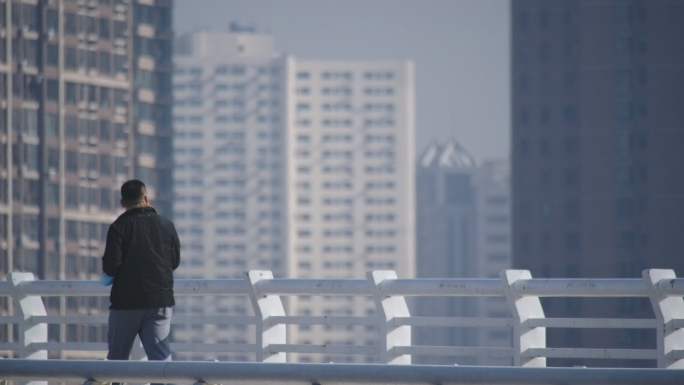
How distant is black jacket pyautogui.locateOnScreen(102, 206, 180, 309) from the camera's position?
9.31 m

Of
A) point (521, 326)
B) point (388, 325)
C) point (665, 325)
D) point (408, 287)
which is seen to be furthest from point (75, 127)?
point (665, 325)

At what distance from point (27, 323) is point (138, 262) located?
3607 millimetres

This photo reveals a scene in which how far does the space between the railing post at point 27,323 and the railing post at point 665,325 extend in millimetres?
5896

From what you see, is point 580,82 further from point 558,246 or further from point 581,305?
point 581,305

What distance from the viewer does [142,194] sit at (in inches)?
375

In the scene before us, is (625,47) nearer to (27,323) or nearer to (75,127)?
(75,127)

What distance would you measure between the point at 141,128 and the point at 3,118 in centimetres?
1906

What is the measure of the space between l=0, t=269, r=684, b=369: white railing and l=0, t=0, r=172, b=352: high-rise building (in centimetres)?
9561

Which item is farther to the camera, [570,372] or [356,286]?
[356,286]

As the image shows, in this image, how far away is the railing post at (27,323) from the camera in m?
12.5

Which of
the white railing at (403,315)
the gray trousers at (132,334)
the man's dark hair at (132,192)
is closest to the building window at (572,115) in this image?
the white railing at (403,315)

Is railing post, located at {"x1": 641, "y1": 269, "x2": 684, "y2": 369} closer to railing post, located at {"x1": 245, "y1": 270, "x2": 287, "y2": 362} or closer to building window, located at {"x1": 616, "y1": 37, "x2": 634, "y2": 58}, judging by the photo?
railing post, located at {"x1": 245, "y1": 270, "x2": 287, "y2": 362}

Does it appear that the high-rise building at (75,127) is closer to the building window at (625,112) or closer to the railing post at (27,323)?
the building window at (625,112)

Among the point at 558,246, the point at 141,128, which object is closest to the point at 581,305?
the point at 558,246
